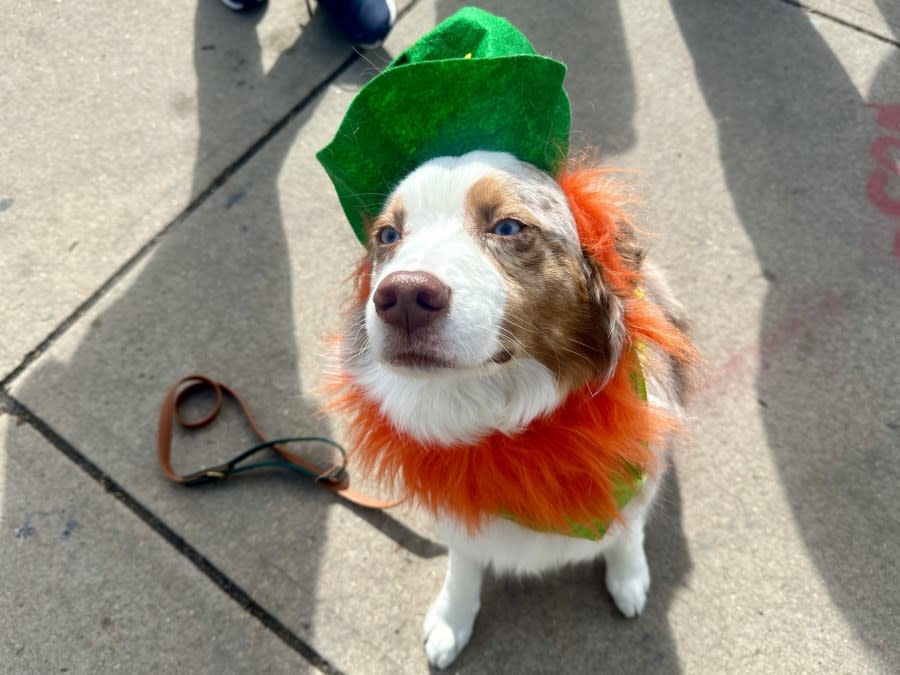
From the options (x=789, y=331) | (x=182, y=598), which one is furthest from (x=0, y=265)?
(x=789, y=331)

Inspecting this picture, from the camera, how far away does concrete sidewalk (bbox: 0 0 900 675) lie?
2.31m

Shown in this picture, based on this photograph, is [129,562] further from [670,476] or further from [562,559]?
[670,476]

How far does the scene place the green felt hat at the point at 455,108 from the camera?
5.29 ft

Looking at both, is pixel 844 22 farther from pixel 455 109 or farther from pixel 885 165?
pixel 455 109

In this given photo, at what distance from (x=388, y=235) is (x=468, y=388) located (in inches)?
16.3

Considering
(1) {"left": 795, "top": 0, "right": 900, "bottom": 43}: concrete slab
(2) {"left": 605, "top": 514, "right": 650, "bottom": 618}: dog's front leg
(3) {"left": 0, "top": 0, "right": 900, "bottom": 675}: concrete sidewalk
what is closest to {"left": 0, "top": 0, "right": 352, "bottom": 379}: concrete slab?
(3) {"left": 0, "top": 0, "right": 900, "bottom": 675}: concrete sidewalk

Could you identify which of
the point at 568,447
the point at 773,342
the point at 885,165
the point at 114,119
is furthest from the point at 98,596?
the point at 885,165

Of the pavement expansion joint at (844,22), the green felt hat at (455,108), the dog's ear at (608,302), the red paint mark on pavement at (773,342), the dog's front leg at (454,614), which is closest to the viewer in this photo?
the green felt hat at (455,108)

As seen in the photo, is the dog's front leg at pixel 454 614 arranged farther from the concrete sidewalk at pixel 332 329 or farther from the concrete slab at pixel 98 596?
the concrete slab at pixel 98 596

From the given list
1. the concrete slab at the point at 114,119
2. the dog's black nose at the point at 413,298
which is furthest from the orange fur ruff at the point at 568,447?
the concrete slab at the point at 114,119

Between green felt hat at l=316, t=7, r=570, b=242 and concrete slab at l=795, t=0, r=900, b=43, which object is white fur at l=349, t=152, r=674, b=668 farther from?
concrete slab at l=795, t=0, r=900, b=43

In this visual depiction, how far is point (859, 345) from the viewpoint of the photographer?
2762 mm

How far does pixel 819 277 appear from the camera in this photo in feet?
9.62

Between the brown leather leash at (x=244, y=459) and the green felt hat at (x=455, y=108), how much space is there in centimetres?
114
